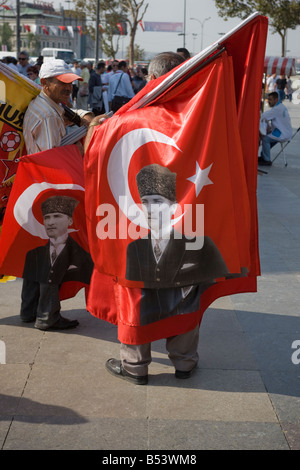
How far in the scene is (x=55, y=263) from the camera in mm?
4488

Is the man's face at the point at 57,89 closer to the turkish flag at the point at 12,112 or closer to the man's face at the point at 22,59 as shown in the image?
the turkish flag at the point at 12,112

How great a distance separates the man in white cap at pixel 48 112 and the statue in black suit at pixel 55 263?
1.36 ft

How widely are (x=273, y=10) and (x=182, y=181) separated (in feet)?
135

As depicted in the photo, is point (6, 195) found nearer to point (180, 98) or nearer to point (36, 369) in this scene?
point (36, 369)

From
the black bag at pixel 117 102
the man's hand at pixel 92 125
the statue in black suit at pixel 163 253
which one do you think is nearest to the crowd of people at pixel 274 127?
the black bag at pixel 117 102

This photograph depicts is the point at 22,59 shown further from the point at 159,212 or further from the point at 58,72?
the point at 159,212

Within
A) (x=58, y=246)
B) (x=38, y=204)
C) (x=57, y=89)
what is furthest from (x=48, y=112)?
(x=58, y=246)

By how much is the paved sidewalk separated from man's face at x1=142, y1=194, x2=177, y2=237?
89cm

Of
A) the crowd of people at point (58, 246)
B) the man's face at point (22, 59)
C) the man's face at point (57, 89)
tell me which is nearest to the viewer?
the crowd of people at point (58, 246)

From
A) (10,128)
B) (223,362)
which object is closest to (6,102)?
(10,128)

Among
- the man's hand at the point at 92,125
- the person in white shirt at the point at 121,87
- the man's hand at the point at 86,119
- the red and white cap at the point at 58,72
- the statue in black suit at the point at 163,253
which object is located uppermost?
the red and white cap at the point at 58,72

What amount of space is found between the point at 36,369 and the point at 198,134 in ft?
5.32

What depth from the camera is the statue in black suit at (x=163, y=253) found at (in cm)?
357

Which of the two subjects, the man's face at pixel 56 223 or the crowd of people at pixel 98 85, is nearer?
the man's face at pixel 56 223
